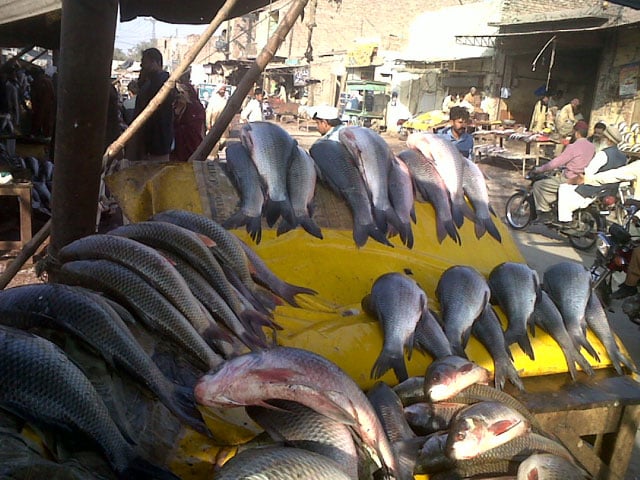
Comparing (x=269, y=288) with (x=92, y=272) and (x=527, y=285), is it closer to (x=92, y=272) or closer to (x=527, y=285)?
(x=92, y=272)

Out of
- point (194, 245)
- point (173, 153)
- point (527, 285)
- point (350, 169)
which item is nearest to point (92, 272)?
point (194, 245)

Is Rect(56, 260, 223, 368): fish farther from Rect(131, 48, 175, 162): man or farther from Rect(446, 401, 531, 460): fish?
Rect(131, 48, 175, 162): man

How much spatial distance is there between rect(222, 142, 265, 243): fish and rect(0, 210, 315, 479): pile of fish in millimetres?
561

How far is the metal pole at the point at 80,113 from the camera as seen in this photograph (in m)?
2.39

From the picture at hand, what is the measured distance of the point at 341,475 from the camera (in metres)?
1.41

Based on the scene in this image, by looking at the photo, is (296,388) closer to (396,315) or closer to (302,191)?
(396,315)

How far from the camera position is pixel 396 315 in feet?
8.56

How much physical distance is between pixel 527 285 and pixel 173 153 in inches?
208

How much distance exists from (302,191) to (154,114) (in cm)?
307

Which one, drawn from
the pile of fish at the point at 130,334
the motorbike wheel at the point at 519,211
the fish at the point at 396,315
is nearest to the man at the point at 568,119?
the motorbike wheel at the point at 519,211

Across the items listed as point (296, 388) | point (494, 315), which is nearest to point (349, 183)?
point (494, 315)

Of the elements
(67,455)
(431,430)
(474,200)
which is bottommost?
(431,430)

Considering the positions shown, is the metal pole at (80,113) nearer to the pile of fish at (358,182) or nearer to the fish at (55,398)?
the pile of fish at (358,182)

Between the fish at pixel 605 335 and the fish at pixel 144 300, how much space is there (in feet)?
7.70
